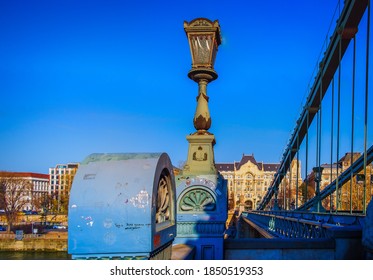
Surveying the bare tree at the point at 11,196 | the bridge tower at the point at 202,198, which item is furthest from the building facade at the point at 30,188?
the bridge tower at the point at 202,198

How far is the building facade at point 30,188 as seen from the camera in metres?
48.3

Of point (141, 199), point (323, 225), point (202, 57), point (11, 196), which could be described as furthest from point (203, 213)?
point (11, 196)

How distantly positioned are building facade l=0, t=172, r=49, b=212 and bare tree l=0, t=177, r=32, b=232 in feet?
0.85

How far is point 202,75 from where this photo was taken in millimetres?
4891

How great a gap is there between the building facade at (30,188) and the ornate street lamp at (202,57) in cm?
4483

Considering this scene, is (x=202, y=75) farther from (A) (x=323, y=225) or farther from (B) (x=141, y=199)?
(B) (x=141, y=199)

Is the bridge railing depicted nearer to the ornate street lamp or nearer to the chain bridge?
the chain bridge

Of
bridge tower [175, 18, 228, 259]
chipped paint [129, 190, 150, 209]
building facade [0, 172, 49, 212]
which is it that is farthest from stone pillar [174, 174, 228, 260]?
building facade [0, 172, 49, 212]

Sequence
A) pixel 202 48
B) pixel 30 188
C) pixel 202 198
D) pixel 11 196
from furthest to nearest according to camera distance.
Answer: pixel 30 188, pixel 11 196, pixel 202 48, pixel 202 198

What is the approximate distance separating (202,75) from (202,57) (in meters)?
0.20

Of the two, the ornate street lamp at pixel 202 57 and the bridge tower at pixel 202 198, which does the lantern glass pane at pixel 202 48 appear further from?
the bridge tower at pixel 202 198

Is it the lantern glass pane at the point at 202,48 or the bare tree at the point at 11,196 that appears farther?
A: the bare tree at the point at 11,196
